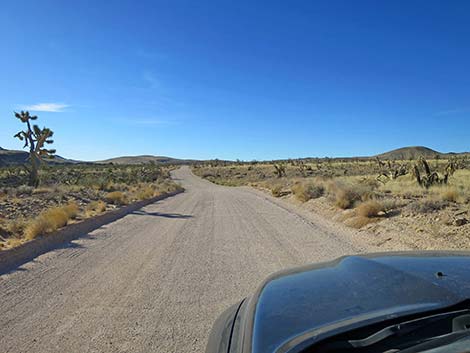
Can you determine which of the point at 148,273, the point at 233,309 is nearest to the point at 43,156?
the point at 148,273

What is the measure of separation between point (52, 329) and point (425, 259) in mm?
4459

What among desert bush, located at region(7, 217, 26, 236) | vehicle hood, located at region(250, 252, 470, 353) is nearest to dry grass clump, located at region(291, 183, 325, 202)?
desert bush, located at region(7, 217, 26, 236)

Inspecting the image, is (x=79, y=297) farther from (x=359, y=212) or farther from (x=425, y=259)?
(x=359, y=212)

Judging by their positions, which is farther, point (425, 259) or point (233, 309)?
point (425, 259)

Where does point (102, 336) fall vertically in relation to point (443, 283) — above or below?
below

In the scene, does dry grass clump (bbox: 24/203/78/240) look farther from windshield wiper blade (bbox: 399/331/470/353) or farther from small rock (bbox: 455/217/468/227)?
small rock (bbox: 455/217/468/227)

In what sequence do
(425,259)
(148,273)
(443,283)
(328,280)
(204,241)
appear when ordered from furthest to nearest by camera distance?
(204,241) → (148,273) → (425,259) → (328,280) → (443,283)

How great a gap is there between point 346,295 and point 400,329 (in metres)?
0.46

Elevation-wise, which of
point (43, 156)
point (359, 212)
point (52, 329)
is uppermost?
point (43, 156)

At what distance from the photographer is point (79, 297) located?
5.96 metres

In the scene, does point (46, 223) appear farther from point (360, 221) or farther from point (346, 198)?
point (346, 198)

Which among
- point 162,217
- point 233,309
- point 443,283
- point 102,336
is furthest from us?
point 162,217

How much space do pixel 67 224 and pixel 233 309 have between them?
11.5 m

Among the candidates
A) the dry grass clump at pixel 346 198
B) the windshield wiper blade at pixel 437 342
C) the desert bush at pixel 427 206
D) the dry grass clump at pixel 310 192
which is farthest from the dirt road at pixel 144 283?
the dry grass clump at pixel 310 192
